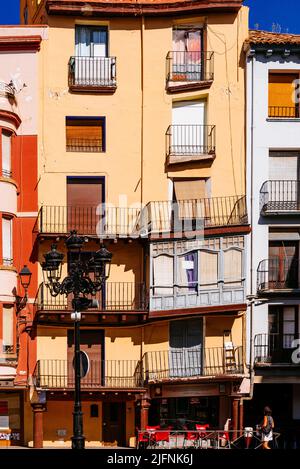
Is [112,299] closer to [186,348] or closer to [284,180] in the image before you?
[186,348]

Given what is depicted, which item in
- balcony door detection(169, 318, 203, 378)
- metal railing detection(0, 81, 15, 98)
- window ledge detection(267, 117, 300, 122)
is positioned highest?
metal railing detection(0, 81, 15, 98)

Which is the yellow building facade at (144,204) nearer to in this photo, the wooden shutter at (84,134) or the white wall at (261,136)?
the wooden shutter at (84,134)

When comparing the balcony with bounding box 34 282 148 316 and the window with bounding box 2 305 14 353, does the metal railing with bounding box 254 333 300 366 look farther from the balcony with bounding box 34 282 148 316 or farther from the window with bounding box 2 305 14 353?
the window with bounding box 2 305 14 353

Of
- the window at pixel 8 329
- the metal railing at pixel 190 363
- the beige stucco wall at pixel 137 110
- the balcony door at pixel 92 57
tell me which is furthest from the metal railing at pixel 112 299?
the balcony door at pixel 92 57

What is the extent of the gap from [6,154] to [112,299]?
19.5 feet

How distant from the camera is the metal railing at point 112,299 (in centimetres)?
3066

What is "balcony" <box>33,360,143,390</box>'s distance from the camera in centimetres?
3026

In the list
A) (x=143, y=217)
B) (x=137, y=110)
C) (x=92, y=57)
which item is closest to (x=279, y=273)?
(x=143, y=217)

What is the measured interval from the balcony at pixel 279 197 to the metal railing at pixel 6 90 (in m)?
8.86

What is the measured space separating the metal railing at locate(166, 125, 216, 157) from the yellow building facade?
4 centimetres

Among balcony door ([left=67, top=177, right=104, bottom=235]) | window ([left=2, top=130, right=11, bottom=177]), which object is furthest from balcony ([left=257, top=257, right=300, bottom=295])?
window ([left=2, top=130, right=11, bottom=177])

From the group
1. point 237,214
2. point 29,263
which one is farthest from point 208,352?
point 29,263

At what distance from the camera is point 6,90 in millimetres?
30859
